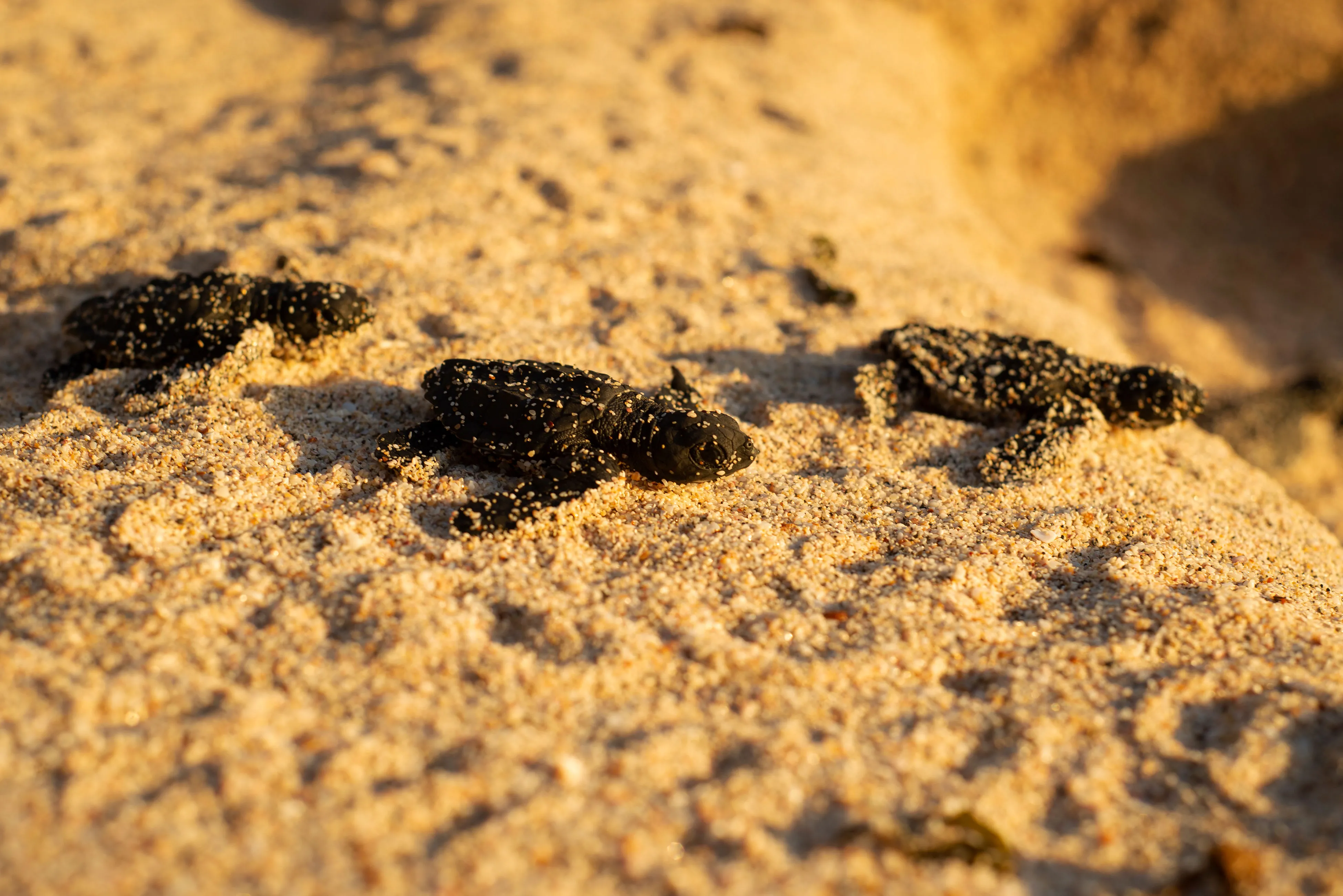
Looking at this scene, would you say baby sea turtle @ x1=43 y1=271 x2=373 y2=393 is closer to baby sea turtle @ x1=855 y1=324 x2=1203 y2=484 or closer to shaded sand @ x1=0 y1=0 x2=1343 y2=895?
shaded sand @ x1=0 y1=0 x2=1343 y2=895

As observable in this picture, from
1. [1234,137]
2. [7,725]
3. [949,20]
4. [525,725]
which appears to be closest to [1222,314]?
[1234,137]

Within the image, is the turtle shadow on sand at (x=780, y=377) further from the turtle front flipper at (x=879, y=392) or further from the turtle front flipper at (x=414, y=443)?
the turtle front flipper at (x=414, y=443)

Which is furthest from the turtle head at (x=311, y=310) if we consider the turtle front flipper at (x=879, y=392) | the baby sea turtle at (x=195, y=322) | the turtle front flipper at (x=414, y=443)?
the turtle front flipper at (x=879, y=392)

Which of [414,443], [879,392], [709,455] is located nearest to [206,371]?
[414,443]

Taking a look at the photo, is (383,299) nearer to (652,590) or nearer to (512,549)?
(512,549)

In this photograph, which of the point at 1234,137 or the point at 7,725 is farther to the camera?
the point at 1234,137

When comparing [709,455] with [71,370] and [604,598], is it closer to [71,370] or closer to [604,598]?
[604,598]
